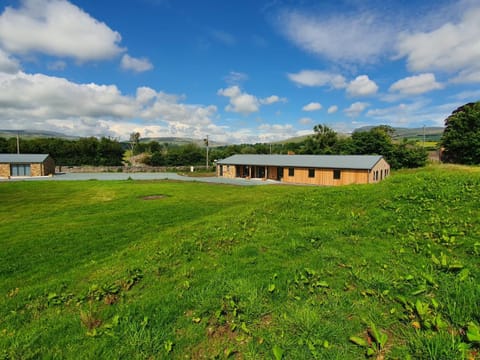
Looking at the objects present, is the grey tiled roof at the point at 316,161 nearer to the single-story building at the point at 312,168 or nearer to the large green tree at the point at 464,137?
the single-story building at the point at 312,168

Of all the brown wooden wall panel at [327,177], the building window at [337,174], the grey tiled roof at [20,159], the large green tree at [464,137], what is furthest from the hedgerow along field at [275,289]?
the large green tree at [464,137]

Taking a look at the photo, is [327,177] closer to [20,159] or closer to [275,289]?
[275,289]

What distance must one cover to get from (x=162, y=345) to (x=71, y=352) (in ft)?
3.13

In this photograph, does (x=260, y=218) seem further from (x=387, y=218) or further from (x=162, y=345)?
(x=162, y=345)

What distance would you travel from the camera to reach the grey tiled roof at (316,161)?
87.0ft

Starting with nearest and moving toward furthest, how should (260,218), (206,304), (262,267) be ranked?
(206,304)
(262,267)
(260,218)

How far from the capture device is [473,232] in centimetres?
425

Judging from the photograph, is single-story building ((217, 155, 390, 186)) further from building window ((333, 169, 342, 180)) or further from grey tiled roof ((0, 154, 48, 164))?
grey tiled roof ((0, 154, 48, 164))

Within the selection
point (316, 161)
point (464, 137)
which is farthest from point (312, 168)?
point (464, 137)

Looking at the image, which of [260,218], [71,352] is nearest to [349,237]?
[260,218]

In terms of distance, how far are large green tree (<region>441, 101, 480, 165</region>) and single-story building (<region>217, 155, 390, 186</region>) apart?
17048 mm

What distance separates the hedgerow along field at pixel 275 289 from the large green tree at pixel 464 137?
140 ft

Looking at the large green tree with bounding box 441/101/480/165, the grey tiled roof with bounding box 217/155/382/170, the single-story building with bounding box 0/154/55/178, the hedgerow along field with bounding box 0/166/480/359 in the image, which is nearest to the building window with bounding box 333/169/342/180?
the grey tiled roof with bounding box 217/155/382/170

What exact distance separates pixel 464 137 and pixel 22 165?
229 ft
